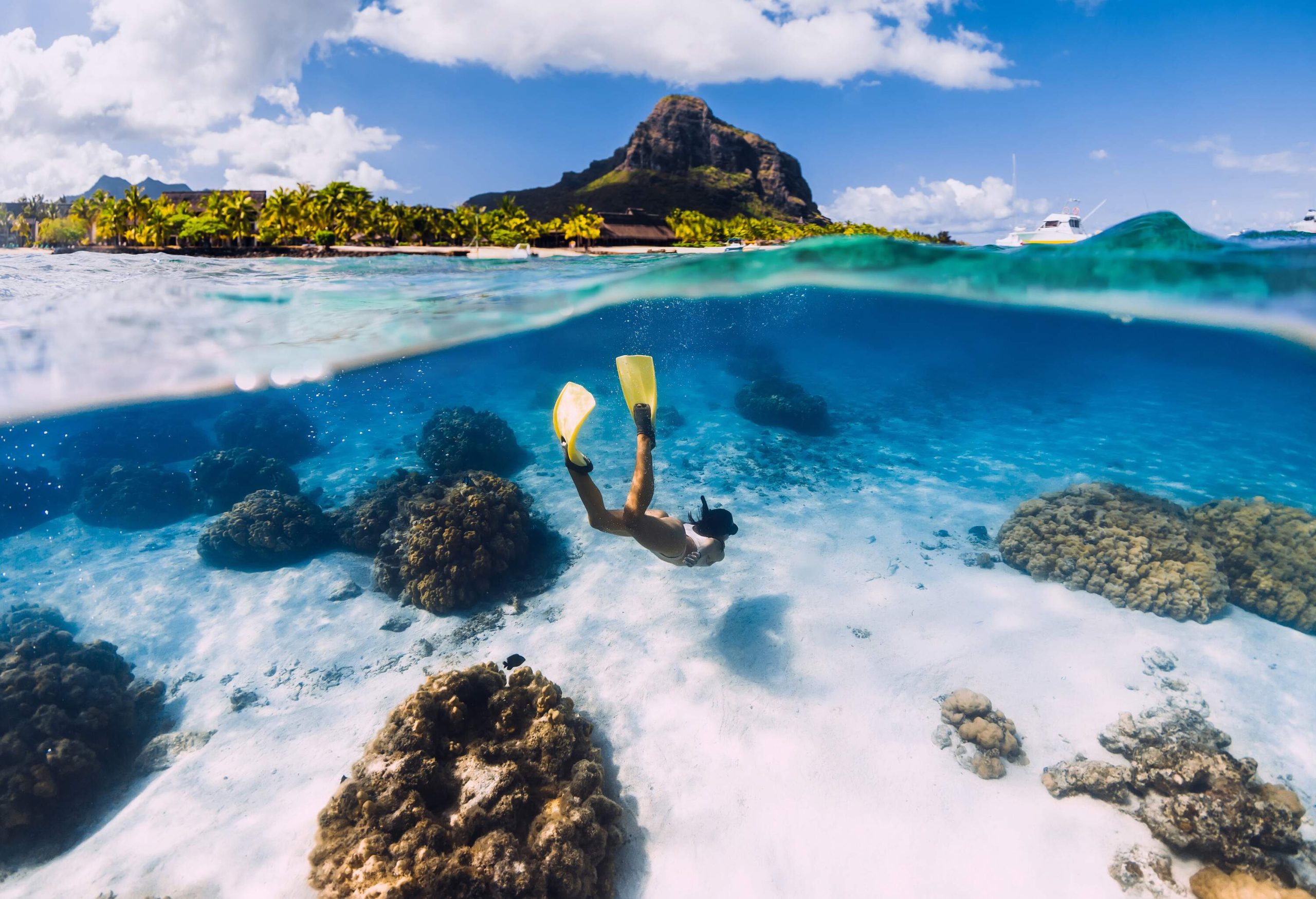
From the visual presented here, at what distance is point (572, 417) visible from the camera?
5.50 meters

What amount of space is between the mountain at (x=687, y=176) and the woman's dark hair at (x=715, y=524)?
9649 centimetres

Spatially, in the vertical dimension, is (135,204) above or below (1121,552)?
above

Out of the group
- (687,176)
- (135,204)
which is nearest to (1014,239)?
(135,204)

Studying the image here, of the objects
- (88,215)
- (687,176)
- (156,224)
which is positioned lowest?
(156,224)

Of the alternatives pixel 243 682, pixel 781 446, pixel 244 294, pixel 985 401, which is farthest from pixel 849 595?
pixel 985 401

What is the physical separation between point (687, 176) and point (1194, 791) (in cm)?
11858

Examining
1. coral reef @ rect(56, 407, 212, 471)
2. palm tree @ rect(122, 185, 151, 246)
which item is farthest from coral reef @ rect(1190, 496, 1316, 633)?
palm tree @ rect(122, 185, 151, 246)

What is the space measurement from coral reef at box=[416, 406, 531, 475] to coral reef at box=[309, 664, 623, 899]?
8085 mm

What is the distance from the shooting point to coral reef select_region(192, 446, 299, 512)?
524 inches

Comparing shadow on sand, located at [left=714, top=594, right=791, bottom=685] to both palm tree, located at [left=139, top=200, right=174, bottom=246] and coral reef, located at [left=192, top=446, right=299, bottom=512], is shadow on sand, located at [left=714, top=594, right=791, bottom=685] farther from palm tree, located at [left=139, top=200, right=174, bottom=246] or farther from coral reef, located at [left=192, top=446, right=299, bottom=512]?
palm tree, located at [left=139, top=200, right=174, bottom=246]

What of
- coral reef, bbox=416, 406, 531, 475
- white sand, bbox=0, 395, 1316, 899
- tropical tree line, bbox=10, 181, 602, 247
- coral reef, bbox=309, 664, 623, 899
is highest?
tropical tree line, bbox=10, 181, 602, 247

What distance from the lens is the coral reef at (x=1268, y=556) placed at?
8352mm

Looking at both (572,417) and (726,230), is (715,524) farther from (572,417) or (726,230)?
(726,230)

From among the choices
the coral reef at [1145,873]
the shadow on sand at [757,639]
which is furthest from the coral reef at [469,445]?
the coral reef at [1145,873]
